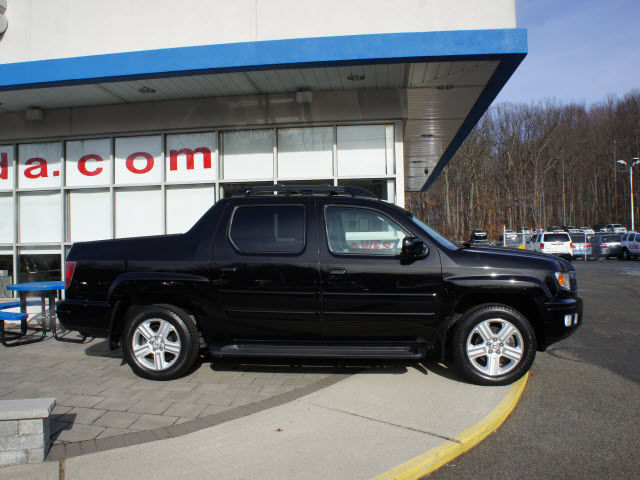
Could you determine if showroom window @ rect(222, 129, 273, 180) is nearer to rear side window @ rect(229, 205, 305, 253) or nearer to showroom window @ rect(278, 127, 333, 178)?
showroom window @ rect(278, 127, 333, 178)

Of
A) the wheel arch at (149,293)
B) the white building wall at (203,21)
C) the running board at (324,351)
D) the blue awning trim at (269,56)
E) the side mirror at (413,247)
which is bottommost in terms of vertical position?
the running board at (324,351)

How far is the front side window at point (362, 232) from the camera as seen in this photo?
4.77 metres

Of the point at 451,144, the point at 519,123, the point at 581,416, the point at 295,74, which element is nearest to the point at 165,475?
the point at 581,416

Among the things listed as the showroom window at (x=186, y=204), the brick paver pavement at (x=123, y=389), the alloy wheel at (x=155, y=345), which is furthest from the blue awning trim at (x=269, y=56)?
the brick paver pavement at (x=123, y=389)

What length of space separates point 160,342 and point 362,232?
2.38 metres

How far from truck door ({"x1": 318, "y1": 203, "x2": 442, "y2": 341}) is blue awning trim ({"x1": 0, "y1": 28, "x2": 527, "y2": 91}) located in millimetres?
3401

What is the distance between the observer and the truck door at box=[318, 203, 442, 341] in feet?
15.1

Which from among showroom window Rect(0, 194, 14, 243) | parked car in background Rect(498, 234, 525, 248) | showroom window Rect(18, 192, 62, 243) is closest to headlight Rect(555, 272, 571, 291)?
showroom window Rect(18, 192, 62, 243)

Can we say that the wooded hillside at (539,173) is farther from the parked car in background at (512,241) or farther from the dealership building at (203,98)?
the dealership building at (203,98)

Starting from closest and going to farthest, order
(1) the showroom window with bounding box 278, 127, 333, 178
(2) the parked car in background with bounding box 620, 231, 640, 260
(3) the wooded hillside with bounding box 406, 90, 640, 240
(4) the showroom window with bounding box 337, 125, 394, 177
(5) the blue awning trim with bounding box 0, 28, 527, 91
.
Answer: (5) the blue awning trim with bounding box 0, 28, 527, 91 → (4) the showroom window with bounding box 337, 125, 394, 177 → (1) the showroom window with bounding box 278, 127, 333, 178 → (2) the parked car in background with bounding box 620, 231, 640, 260 → (3) the wooded hillside with bounding box 406, 90, 640, 240

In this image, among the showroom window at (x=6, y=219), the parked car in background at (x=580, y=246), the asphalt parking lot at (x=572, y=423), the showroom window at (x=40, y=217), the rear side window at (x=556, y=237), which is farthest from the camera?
the parked car in background at (x=580, y=246)

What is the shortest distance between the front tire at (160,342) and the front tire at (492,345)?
2.67 metres

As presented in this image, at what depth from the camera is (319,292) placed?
4660 millimetres

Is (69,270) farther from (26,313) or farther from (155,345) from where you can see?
(26,313)
